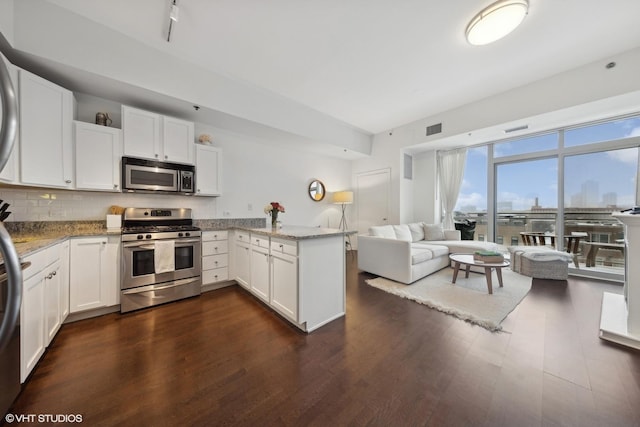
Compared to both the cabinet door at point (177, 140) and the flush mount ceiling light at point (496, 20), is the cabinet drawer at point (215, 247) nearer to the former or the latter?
the cabinet door at point (177, 140)

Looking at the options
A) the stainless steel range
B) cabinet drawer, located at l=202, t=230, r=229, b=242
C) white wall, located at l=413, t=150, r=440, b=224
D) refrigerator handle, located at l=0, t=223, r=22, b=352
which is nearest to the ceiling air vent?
white wall, located at l=413, t=150, r=440, b=224

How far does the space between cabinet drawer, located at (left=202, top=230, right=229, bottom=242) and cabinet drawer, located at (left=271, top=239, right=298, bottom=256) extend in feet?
4.07

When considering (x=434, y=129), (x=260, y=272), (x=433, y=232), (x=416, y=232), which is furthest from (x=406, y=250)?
(x=434, y=129)

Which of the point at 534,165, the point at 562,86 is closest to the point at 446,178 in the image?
the point at 534,165

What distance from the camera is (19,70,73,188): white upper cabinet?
2.00 m

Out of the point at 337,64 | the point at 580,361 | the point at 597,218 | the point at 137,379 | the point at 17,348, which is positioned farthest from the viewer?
the point at 597,218

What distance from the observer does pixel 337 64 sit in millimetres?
2912

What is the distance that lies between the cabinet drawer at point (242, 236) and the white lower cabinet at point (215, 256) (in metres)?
0.20

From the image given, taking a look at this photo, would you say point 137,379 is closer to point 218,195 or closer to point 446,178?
point 218,195

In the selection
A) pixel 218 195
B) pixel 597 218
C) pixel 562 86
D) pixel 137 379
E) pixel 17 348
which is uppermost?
pixel 562 86

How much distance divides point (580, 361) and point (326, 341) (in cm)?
200

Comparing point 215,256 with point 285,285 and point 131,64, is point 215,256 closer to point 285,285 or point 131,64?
point 285,285

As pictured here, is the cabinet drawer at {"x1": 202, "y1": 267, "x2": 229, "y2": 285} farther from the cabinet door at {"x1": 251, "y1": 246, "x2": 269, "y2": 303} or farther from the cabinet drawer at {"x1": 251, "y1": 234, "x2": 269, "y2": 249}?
the cabinet drawer at {"x1": 251, "y1": 234, "x2": 269, "y2": 249}

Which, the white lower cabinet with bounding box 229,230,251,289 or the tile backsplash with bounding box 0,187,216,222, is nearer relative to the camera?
the tile backsplash with bounding box 0,187,216,222
